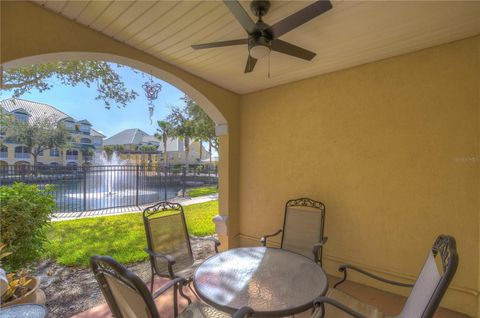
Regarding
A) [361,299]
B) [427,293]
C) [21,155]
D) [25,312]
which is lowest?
[361,299]

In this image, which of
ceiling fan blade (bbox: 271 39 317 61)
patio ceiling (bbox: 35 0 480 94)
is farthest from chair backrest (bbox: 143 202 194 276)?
ceiling fan blade (bbox: 271 39 317 61)

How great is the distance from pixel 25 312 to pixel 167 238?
119 centimetres

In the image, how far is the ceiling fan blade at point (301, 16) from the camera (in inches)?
52.9

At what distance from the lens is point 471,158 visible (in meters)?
2.24

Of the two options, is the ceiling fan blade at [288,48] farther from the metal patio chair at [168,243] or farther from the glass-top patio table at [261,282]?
the metal patio chair at [168,243]

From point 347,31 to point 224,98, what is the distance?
206cm

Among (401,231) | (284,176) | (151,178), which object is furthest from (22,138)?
(401,231)

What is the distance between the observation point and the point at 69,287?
2.76 meters

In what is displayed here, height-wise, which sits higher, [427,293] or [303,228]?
[427,293]

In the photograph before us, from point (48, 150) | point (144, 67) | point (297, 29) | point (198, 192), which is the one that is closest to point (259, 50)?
point (297, 29)

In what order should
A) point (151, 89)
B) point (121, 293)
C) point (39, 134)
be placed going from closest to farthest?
point (121, 293) → point (151, 89) → point (39, 134)

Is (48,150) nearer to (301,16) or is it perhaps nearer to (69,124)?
(69,124)

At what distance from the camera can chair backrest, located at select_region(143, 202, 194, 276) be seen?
93.0 inches

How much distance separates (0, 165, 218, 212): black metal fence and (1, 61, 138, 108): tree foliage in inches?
88.0
